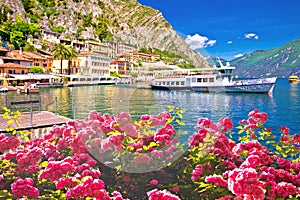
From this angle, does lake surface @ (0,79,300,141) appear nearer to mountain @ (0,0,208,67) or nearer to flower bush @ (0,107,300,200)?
flower bush @ (0,107,300,200)

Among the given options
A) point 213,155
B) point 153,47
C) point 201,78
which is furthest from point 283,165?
point 153,47

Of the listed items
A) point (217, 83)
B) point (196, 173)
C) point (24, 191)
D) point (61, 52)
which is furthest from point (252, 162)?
point (61, 52)

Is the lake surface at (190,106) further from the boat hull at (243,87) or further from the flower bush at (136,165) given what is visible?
the boat hull at (243,87)

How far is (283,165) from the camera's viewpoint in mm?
3391

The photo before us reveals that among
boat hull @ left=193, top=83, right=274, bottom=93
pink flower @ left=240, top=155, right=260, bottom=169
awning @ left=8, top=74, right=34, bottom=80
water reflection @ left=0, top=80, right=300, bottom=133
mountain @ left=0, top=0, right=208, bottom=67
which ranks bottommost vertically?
water reflection @ left=0, top=80, right=300, bottom=133

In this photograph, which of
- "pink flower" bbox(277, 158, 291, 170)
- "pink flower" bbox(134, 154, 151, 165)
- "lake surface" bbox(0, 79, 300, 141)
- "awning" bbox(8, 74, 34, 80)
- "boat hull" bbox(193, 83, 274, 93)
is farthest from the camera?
"awning" bbox(8, 74, 34, 80)

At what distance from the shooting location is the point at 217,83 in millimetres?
50625

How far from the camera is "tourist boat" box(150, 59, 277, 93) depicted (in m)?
46.8

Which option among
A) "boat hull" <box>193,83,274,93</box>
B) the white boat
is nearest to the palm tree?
the white boat

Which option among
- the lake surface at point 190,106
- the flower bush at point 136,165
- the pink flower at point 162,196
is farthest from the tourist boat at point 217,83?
the pink flower at point 162,196

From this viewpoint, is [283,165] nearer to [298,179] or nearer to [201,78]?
[298,179]

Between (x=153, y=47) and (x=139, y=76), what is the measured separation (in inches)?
3404

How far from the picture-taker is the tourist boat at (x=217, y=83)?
4681 cm

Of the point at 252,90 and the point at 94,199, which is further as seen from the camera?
the point at 252,90
